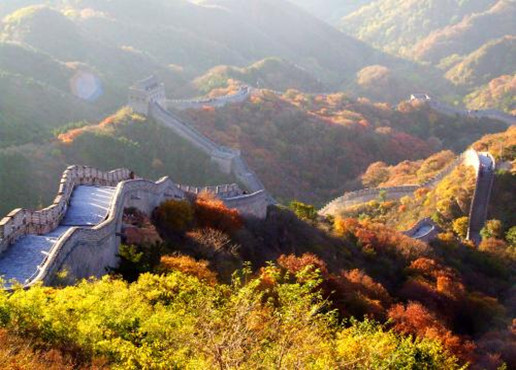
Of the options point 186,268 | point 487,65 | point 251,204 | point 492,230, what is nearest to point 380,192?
point 492,230

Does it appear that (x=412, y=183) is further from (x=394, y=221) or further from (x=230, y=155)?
(x=230, y=155)

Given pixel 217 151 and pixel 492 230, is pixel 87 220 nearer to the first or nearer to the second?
pixel 492 230

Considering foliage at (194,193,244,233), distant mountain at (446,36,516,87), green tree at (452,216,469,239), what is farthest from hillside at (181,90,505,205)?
distant mountain at (446,36,516,87)

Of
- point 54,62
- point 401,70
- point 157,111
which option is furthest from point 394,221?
point 401,70

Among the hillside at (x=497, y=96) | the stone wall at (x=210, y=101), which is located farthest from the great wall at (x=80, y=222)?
the hillside at (x=497, y=96)

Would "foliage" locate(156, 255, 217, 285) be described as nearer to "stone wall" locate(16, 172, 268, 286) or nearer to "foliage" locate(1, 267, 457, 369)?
"stone wall" locate(16, 172, 268, 286)

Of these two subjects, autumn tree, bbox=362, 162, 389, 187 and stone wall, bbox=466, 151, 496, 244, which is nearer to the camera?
stone wall, bbox=466, 151, 496, 244
